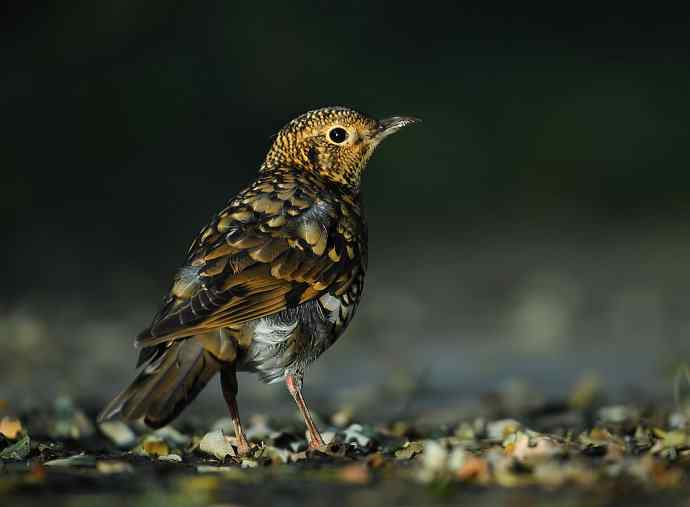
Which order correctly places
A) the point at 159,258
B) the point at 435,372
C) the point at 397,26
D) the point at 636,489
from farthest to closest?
the point at 397,26, the point at 159,258, the point at 435,372, the point at 636,489

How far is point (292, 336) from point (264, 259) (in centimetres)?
34

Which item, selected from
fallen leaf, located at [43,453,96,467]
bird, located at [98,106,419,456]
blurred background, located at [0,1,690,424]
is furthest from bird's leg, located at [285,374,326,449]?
blurred background, located at [0,1,690,424]

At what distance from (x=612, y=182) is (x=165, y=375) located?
9.44 metres

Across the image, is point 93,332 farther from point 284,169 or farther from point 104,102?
point 104,102

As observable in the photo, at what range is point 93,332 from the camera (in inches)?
340

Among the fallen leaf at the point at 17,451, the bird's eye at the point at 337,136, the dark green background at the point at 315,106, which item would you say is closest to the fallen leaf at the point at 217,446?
the fallen leaf at the point at 17,451

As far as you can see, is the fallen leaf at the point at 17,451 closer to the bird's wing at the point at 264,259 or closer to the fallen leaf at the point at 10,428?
the fallen leaf at the point at 10,428

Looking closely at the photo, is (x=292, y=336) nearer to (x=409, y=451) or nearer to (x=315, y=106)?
(x=409, y=451)

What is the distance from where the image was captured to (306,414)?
5.29 meters

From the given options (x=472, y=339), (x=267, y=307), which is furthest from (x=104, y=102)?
A: (x=267, y=307)

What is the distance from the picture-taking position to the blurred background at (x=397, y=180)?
832 cm

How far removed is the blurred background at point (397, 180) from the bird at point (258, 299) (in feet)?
6.21

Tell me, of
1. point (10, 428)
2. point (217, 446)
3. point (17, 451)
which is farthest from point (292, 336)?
point (10, 428)

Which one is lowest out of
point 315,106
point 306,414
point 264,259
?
point 306,414
